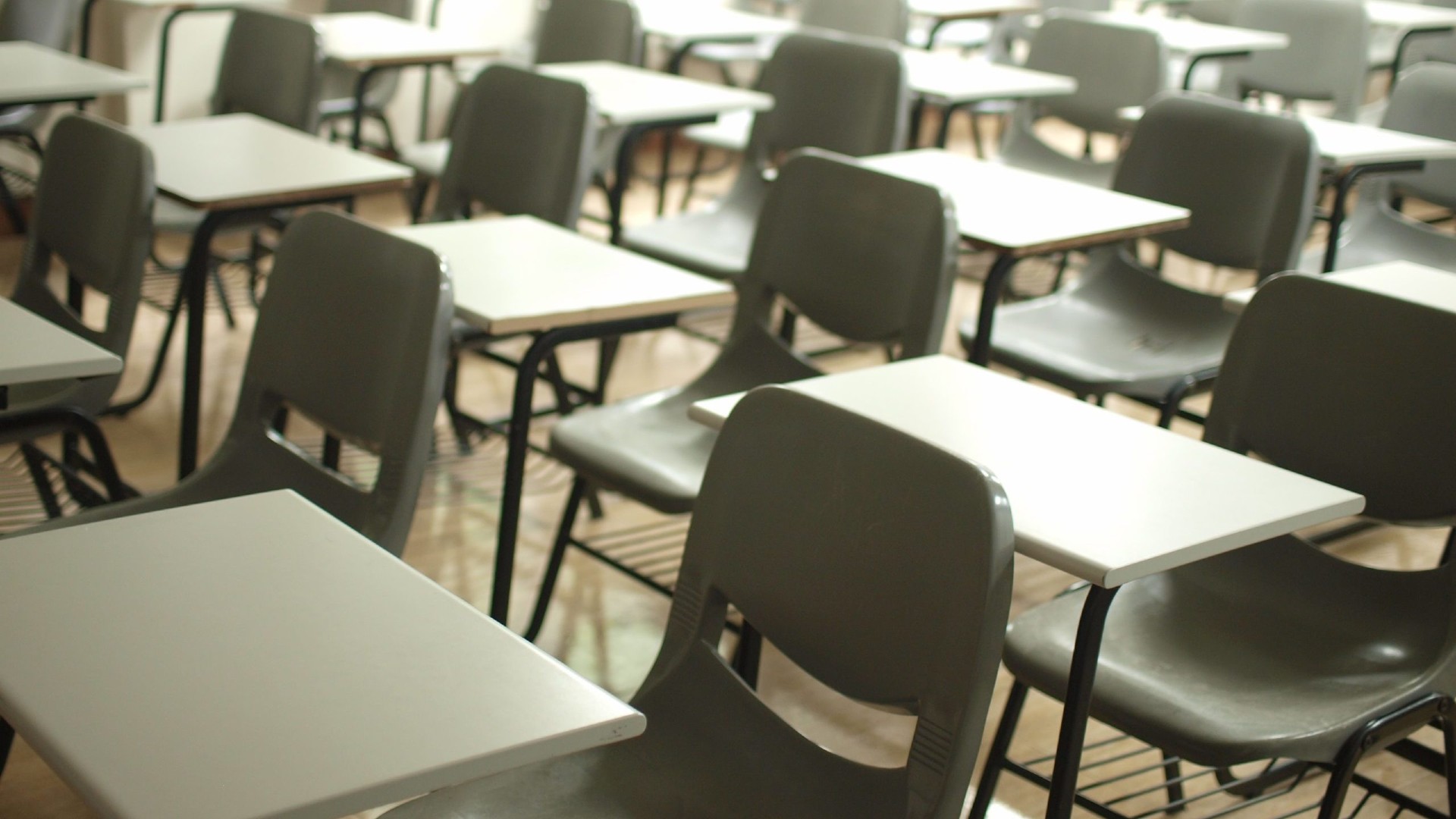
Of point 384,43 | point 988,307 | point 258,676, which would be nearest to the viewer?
point 258,676

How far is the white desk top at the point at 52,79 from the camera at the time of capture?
3.44m

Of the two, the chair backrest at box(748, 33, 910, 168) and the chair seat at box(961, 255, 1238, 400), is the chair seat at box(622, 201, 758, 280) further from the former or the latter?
the chair seat at box(961, 255, 1238, 400)

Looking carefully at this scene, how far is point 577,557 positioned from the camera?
10.3 feet

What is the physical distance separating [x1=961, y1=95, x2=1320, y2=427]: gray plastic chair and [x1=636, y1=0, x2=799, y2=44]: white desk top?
1855 mm

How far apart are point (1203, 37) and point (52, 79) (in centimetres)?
357

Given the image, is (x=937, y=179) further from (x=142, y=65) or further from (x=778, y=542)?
(x=142, y=65)

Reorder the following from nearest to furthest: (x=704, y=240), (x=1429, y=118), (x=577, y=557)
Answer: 1. (x=577, y=557)
2. (x=704, y=240)
3. (x=1429, y=118)

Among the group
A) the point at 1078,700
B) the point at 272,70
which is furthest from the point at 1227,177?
the point at 272,70

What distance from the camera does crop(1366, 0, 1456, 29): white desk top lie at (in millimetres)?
5734

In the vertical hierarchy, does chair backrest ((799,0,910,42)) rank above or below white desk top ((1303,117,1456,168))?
below

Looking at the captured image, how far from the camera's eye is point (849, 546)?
153 centimetres

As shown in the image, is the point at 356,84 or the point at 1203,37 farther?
the point at 1203,37

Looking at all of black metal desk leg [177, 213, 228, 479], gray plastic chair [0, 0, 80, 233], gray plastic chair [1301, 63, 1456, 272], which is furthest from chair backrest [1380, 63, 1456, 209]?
gray plastic chair [0, 0, 80, 233]

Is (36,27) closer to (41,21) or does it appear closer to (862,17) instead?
(41,21)
